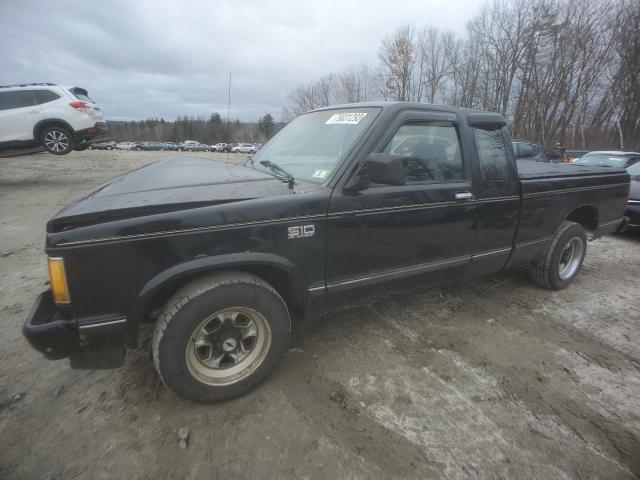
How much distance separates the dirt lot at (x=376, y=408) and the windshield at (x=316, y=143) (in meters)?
1.42

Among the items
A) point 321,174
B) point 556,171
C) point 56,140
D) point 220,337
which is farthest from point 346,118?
point 56,140

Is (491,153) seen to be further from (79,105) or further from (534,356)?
(79,105)

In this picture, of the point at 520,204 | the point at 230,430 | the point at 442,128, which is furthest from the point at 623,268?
the point at 230,430

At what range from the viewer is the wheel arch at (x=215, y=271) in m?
1.87

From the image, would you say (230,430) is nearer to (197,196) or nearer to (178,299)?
(178,299)

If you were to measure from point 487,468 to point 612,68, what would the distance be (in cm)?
3949

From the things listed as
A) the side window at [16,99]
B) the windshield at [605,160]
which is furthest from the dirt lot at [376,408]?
the side window at [16,99]

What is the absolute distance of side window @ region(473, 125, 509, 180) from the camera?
299 cm

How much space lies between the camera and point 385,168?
6.88 feet

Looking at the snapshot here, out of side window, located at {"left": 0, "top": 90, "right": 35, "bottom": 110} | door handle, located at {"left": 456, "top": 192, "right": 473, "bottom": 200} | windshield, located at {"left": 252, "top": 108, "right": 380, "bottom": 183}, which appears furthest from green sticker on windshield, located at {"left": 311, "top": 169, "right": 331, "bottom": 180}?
side window, located at {"left": 0, "top": 90, "right": 35, "bottom": 110}

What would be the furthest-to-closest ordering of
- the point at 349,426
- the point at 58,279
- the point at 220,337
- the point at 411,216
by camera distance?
the point at 411,216, the point at 220,337, the point at 349,426, the point at 58,279

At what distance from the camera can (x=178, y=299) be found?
6.42 ft

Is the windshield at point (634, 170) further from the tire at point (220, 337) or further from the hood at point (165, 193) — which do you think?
the tire at point (220, 337)

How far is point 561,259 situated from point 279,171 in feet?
11.6
